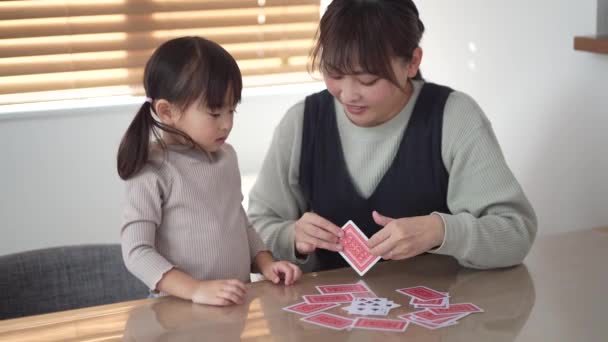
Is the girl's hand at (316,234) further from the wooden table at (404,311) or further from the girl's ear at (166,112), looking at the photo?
the girl's ear at (166,112)

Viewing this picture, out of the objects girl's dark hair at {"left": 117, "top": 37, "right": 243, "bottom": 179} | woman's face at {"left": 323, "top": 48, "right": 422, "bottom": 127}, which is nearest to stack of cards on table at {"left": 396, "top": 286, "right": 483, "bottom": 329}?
woman's face at {"left": 323, "top": 48, "right": 422, "bottom": 127}

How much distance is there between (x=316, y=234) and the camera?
1.87 m

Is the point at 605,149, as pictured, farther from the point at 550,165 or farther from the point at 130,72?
the point at 130,72

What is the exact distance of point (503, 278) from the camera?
1818mm

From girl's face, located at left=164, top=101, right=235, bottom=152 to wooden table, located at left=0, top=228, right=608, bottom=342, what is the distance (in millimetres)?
349

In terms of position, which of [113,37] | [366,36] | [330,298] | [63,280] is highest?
[366,36]

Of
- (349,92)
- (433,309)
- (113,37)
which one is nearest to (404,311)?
(433,309)

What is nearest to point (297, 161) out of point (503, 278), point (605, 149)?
point (503, 278)

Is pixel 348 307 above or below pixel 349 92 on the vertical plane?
below

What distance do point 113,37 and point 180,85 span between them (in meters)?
2.40

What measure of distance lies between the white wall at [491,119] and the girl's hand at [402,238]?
99cm

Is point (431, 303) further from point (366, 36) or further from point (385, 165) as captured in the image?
point (366, 36)

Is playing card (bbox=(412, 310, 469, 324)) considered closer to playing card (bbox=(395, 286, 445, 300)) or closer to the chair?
playing card (bbox=(395, 286, 445, 300))

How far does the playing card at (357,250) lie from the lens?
1792mm
